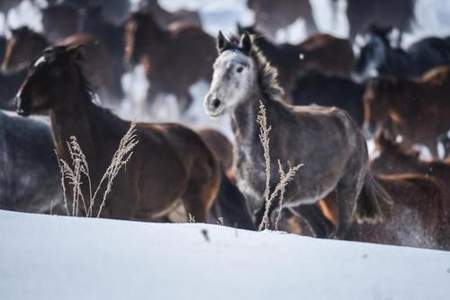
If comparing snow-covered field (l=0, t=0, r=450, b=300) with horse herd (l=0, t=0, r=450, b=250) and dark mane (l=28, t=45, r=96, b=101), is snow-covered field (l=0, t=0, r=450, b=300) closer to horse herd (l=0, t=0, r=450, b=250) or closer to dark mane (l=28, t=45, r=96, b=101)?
horse herd (l=0, t=0, r=450, b=250)

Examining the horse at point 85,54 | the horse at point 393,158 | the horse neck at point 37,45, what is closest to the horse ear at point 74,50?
the horse at point 393,158

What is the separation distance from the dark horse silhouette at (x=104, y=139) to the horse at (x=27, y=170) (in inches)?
20.4

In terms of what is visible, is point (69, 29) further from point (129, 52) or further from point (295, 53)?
point (295, 53)

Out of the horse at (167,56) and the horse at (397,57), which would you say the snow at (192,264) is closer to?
the horse at (397,57)

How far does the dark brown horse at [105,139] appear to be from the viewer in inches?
231

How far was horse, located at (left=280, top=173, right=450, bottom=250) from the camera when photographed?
761cm

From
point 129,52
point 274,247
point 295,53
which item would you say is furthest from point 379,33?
point 274,247

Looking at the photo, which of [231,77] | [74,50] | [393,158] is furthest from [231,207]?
[393,158]

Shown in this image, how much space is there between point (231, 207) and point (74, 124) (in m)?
2.34

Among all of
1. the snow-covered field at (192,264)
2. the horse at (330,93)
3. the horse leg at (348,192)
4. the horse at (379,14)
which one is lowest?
the horse at (379,14)

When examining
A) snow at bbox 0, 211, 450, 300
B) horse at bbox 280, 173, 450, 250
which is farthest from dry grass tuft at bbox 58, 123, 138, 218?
horse at bbox 280, 173, 450, 250

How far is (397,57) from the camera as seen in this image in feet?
58.2

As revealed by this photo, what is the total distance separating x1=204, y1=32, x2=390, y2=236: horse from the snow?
119 inches

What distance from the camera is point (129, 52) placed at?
17.4 m
